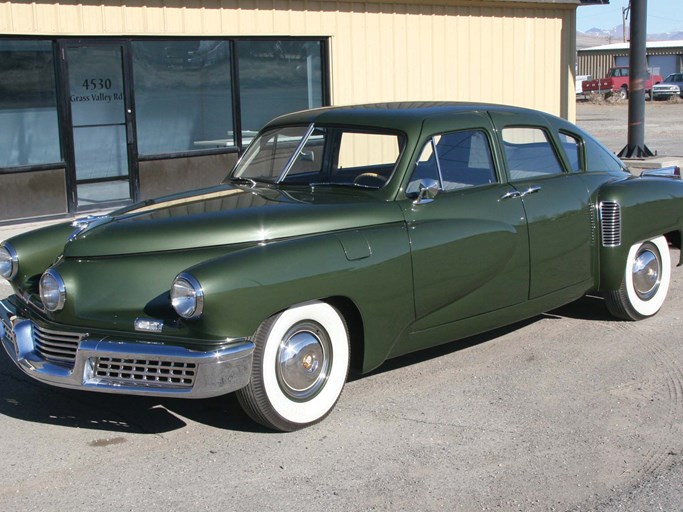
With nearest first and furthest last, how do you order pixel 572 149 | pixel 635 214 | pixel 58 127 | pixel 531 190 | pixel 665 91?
pixel 531 190 → pixel 635 214 → pixel 572 149 → pixel 58 127 → pixel 665 91

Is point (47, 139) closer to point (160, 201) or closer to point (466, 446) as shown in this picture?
point (160, 201)

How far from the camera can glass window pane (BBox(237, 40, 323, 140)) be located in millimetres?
12469

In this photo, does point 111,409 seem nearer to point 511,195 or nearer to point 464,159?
point 464,159

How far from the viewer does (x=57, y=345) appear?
481cm

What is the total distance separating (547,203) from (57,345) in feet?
10.3

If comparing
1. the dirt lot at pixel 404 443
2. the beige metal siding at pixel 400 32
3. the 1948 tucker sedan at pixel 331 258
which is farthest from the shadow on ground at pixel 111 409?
the beige metal siding at pixel 400 32

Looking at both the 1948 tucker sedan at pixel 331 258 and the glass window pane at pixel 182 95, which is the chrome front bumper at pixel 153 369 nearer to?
the 1948 tucker sedan at pixel 331 258

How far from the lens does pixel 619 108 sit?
132 ft

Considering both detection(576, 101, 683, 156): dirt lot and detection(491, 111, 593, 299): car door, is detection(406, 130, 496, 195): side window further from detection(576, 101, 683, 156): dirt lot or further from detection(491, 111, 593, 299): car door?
detection(576, 101, 683, 156): dirt lot

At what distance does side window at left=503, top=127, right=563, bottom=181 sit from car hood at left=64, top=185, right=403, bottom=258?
118cm

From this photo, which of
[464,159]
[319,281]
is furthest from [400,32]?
[319,281]

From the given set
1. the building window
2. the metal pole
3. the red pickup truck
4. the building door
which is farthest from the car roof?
the red pickup truck

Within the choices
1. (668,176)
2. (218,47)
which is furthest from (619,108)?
(668,176)

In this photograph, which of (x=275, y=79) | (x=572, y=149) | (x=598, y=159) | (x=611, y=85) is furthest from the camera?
(x=611, y=85)
